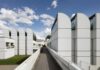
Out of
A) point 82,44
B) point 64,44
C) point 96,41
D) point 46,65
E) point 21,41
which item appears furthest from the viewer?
point 21,41

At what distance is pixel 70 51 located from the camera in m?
24.8

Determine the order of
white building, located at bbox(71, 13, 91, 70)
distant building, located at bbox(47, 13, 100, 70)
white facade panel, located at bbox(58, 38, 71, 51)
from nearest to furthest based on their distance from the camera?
distant building, located at bbox(47, 13, 100, 70)
white building, located at bbox(71, 13, 91, 70)
white facade panel, located at bbox(58, 38, 71, 51)

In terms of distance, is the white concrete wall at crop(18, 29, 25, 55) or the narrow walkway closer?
the narrow walkway

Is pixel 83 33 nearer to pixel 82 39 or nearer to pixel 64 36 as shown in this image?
pixel 82 39

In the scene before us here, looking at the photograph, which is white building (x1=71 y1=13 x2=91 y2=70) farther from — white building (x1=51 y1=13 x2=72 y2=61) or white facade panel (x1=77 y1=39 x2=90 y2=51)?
white building (x1=51 y1=13 x2=72 y2=61)

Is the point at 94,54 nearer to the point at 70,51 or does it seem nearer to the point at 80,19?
the point at 70,51

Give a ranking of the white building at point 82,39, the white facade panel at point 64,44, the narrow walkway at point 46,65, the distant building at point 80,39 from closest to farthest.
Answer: the narrow walkway at point 46,65 → the distant building at point 80,39 → the white building at point 82,39 → the white facade panel at point 64,44

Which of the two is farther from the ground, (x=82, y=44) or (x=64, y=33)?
(x=64, y=33)

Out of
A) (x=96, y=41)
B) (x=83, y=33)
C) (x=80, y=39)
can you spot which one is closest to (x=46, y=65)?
(x=80, y=39)

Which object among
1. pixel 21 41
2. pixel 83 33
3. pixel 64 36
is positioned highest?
pixel 83 33

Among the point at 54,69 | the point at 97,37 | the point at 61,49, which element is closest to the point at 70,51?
the point at 61,49

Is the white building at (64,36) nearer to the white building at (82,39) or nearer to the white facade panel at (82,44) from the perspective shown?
the white building at (82,39)

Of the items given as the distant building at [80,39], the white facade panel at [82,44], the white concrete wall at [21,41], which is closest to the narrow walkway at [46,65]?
the distant building at [80,39]

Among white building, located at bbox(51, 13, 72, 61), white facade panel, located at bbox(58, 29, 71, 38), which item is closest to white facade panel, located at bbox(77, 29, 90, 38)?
white building, located at bbox(51, 13, 72, 61)
